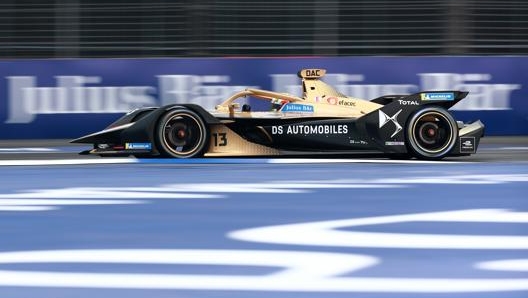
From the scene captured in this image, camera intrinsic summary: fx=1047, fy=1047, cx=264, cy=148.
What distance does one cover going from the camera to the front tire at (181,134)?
385 inches

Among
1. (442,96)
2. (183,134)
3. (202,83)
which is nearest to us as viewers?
(183,134)

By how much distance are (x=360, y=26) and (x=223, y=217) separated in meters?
8.12

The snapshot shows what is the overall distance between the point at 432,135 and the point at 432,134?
0.01 m

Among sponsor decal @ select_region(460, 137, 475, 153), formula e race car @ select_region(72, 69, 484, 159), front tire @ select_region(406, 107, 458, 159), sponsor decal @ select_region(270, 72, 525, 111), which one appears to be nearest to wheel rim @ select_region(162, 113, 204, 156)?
formula e race car @ select_region(72, 69, 484, 159)

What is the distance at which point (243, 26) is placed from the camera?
45.7ft

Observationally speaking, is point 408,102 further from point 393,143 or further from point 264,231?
point 264,231

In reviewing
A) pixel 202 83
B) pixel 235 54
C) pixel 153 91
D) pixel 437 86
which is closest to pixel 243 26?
pixel 235 54

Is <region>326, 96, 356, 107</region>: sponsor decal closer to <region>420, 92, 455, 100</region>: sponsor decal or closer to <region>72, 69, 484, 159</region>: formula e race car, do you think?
<region>72, 69, 484, 159</region>: formula e race car

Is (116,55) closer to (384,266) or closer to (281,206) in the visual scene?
(281,206)

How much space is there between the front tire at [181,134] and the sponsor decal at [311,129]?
70cm

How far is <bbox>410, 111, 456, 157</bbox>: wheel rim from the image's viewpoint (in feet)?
32.7

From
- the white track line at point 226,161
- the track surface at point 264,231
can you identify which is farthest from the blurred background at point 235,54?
the track surface at point 264,231

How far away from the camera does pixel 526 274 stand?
4.61 m

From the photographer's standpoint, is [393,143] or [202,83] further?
[202,83]
